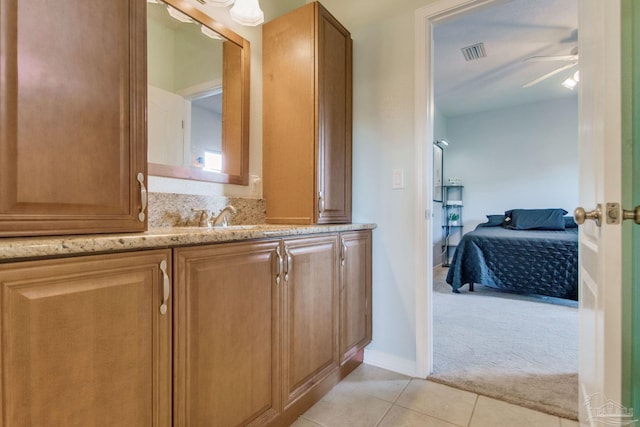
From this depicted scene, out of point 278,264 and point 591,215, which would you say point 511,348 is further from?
point 278,264

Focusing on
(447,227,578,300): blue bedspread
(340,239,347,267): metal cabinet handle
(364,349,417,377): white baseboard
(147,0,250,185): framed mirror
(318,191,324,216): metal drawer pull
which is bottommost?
(364,349,417,377): white baseboard

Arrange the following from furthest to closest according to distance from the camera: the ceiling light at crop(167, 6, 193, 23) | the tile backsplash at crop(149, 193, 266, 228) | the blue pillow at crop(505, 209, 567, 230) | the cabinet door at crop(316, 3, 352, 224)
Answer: the blue pillow at crop(505, 209, 567, 230) → the cabinet door at crop(316, 3, 352, 224) → the ceiling light at crop(167, 6, 193, 23) → the tile backsplash at crop(149, 193, 266, 228)

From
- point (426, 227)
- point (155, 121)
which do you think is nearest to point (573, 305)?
point (426, 227)

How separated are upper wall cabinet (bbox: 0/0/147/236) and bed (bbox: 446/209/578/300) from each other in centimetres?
359

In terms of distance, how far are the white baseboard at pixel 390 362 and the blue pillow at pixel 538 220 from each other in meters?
3.58

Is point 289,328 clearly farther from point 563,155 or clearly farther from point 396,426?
point 563,155

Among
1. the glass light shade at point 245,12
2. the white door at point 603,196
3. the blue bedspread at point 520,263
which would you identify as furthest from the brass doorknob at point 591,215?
the blue bedspread at point 520,263

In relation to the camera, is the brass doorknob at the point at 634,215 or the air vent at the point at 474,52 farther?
the air vent at the point at 474,52

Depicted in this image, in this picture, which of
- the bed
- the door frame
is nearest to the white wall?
the bed

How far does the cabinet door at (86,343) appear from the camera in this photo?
660mm

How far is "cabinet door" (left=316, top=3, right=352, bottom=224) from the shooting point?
5.87 feet

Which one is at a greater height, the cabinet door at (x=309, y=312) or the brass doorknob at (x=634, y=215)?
the brass doorknob at (x=634, y=215)

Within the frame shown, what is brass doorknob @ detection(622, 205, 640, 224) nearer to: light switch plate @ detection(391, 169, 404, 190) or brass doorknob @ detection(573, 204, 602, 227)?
brass doorknob @ detection(573, 204, 602, 227)

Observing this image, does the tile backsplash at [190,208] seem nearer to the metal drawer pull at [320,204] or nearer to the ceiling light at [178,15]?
the metal drawer pull at [320,204]
